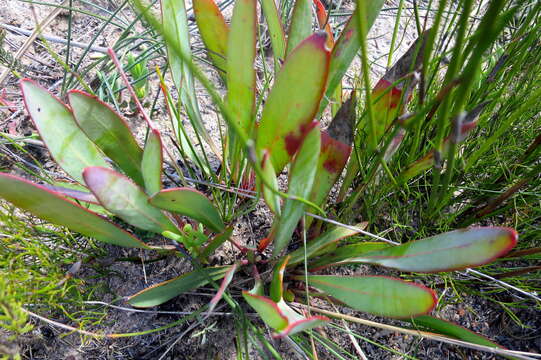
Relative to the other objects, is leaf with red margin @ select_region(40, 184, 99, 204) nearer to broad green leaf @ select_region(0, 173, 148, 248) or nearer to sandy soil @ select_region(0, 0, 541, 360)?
broad green leaf @ select_region(0, 173, 148, 248)

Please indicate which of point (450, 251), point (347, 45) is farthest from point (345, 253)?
point (347, 45)

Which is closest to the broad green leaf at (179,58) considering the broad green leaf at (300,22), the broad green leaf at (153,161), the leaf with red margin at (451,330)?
the broad green leaf at (153,161)

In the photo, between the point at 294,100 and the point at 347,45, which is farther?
the point at 347,45

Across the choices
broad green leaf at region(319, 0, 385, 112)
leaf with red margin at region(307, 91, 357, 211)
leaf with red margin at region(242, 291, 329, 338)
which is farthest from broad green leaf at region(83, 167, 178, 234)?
broad green leaf at region(319, 0, 385, 112)

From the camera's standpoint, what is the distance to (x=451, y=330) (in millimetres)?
843

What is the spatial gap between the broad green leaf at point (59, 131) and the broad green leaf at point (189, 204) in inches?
9.3

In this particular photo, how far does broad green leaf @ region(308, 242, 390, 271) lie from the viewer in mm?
874

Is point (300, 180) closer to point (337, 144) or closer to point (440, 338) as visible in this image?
point (337, 144)

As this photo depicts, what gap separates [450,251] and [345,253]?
244mm

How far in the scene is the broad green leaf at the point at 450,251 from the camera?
68 cm

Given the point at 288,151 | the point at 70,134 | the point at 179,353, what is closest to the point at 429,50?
the point at 288,151

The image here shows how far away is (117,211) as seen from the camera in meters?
0.73

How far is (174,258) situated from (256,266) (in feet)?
0.71

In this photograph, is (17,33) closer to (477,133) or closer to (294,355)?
(294,355)
